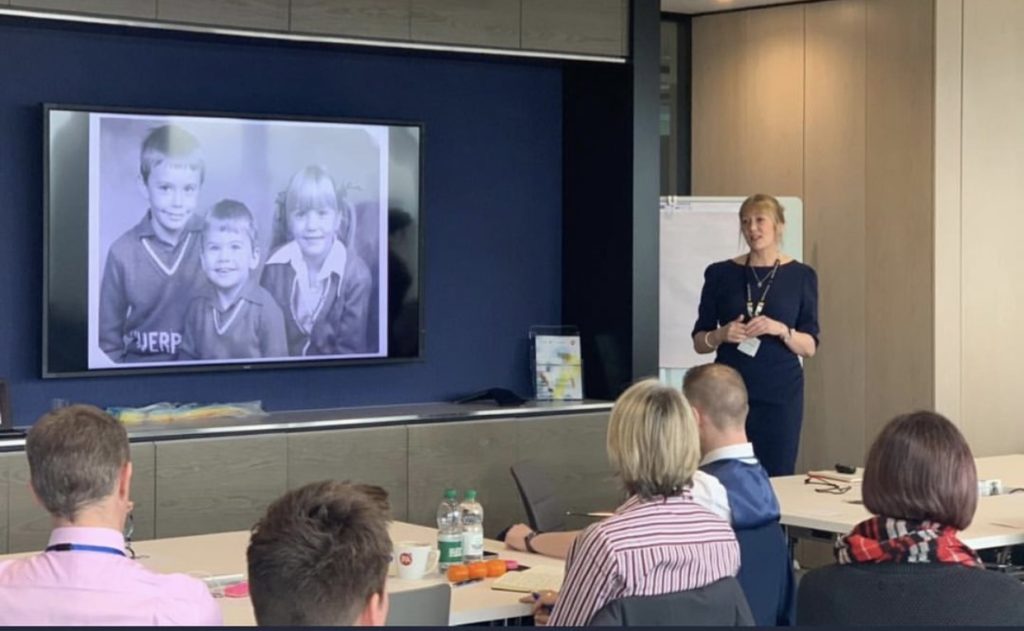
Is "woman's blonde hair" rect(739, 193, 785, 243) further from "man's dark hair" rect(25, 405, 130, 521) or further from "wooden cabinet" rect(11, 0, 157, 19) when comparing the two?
"man's dark hair" rect(25, 405, 130, 521)

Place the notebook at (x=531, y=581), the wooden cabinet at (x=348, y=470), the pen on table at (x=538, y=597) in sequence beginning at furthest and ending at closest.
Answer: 1. the wooden cabinet at (x=348, y=470)
2. the notebook at (x=531, y=581)
3. the pen on table at (x=538, y=597)

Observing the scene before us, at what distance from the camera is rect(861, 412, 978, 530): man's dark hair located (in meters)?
3.43

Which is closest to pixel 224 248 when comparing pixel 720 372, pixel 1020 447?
pixel 720 372

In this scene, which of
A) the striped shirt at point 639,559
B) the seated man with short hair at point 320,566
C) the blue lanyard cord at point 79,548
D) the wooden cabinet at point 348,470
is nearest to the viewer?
the seated man with short hair at point 320,566

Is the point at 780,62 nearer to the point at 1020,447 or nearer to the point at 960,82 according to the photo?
the point at 960,82

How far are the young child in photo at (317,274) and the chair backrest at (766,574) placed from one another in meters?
3.57

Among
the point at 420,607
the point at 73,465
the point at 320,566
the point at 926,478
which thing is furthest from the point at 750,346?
the point at 320,566

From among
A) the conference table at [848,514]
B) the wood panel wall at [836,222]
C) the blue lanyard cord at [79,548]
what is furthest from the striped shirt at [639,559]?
the wood panel wall at [836,222]

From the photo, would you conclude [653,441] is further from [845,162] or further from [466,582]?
[845,162]

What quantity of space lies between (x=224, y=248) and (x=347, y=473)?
3.71 ft

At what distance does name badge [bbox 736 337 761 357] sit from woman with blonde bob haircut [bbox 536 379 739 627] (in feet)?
10.6

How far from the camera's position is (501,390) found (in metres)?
7.96

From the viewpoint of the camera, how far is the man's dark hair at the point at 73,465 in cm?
311

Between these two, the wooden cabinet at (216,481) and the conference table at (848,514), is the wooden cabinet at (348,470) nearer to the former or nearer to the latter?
the wooden cabinet at (216,481)
